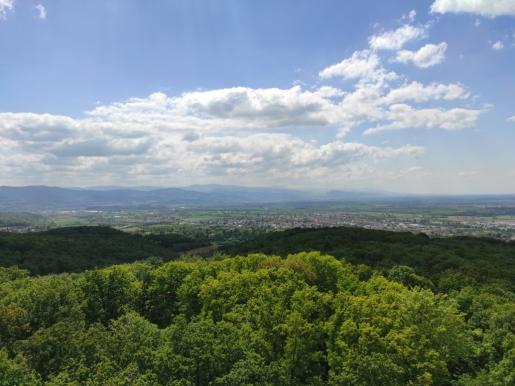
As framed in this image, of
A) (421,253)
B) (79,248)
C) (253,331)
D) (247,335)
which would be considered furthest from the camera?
(79,248)

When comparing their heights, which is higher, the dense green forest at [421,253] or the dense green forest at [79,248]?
the dense green forest at [421,253]

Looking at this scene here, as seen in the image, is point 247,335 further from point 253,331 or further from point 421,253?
point 421,253

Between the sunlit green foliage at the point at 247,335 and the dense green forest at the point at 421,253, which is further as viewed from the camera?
the dense green forest at the point at 421,253

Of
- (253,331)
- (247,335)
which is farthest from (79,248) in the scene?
(247,335)

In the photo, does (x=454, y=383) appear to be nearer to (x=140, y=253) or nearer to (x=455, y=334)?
(x=455, y=334)

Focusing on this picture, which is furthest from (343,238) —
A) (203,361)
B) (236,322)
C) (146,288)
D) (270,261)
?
(203,361)

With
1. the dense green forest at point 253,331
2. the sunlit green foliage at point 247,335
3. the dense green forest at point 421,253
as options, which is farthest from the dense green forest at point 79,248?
the dense green forest at point 253,331

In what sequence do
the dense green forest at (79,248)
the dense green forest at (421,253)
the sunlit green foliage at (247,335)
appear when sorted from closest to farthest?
the sunlit green foliage at (247,335) < the dense green forest at (421,253) < the dense green forest at (79,248)

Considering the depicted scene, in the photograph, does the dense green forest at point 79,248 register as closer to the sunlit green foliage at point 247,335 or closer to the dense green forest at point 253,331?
the sunlit green foliage at point 247,335

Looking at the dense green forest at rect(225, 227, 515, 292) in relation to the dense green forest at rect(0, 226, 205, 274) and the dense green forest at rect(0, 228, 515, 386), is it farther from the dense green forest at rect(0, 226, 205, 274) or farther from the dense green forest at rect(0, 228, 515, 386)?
the dense green forest at rect(0, 226, 205, 274)
